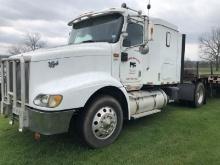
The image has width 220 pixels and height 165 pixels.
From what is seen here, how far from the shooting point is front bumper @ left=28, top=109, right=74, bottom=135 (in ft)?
13.7

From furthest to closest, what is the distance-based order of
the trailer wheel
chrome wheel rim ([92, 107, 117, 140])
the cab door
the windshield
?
the trailer wheel → the cab door → the windshield → chrome wheel rim ([92, 107, 117, 140])

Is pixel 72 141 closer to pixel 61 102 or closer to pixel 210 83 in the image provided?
pixel 61 102

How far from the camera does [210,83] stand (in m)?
10.7

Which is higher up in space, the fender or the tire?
the fender

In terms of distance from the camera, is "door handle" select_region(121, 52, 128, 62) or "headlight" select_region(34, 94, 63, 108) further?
"door handle" select_region(121, 52, 128, 62)

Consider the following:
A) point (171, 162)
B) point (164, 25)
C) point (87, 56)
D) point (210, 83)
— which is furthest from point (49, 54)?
point (210, 83)

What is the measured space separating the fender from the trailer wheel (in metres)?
5.36

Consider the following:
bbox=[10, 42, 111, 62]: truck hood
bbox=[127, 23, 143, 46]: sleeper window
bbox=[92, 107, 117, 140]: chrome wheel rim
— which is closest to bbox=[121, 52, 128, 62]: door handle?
bbox=[127, 23, 143, 46]: sleeper window

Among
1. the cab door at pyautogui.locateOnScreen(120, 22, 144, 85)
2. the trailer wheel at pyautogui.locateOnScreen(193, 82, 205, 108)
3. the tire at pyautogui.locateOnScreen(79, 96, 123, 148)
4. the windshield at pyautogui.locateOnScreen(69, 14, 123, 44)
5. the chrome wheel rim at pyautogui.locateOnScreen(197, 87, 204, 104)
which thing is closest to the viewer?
the tire at pyautogui.locateOnScreen(79, 96, 123, 148)

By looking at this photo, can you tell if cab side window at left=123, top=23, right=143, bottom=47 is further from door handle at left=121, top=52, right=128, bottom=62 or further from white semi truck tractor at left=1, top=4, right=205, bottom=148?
door handle at left=121, top=52, right=128, bottom=62

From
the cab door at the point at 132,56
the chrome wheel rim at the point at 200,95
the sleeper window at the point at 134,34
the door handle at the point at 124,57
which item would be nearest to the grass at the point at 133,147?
the cab door at the point at 132,56

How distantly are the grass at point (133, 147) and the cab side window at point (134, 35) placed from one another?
79.9 inches

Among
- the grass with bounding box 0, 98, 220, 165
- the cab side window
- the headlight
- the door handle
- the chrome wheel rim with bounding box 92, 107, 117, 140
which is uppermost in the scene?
the cab side window

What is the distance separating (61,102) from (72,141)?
1.41 meters
